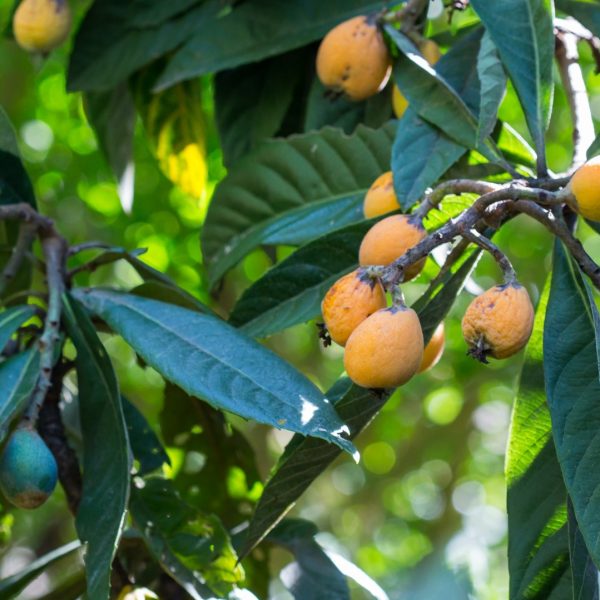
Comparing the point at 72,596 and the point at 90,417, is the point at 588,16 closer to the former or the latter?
the point at 90,417

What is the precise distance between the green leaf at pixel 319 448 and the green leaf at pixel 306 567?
37 centimetres

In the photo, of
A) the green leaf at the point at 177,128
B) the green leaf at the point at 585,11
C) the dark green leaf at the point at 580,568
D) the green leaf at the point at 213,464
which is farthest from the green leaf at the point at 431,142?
the green leaf at the point at 177,128

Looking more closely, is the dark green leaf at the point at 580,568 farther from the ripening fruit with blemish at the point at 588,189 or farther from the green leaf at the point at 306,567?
the green leaf at the point at 306,567

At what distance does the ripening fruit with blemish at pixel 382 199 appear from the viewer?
1.18 m

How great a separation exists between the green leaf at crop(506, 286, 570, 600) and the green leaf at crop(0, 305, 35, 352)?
558 mm

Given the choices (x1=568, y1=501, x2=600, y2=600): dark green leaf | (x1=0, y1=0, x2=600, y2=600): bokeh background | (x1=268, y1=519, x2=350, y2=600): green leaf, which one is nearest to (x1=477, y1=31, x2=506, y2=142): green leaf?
(x1=568, y1=501, x2=600, y2=600): dark green leaf

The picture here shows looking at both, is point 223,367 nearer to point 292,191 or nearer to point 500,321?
point 500,321

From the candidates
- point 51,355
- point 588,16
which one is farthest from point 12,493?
point 588,16

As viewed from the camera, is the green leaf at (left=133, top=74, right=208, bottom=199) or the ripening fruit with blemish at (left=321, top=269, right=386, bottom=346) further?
the green leaf at (left=133, top=74, right=208, bottom=199)

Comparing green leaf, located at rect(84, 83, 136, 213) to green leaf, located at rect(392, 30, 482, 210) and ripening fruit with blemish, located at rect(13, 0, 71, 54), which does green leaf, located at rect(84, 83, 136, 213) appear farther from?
green leaf, located at rect(392, 30, 482, 210)

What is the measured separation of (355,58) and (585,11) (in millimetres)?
289

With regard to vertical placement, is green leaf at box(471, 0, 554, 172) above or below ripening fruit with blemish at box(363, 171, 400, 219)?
above

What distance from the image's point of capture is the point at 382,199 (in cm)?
119

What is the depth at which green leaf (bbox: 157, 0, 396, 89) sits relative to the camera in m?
1.55
